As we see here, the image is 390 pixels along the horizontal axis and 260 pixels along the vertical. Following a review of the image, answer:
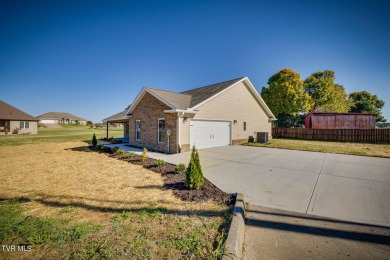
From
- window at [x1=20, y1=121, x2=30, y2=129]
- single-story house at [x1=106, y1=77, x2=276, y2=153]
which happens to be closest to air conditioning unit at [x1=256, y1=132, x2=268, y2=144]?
single-story house at [x1=106, y1=77, x2=276, y2=153]

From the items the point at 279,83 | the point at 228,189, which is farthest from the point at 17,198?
the point at 279,83

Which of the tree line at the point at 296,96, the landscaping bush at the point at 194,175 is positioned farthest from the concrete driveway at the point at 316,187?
the tree line at the point at 296,96

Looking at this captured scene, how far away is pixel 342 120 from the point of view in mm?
24828

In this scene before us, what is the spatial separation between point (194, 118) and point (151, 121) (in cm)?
377

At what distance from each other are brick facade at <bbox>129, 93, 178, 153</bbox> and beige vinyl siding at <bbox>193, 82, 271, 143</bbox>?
2.17 metres

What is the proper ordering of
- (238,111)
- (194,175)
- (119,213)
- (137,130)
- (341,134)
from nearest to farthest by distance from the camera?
1. (119,213)
2. (194,175)
3. (137,130)
4. (238,111)
5. (341,134)

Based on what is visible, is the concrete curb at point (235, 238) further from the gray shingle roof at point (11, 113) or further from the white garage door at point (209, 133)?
the gray shingle roof at point (11, 113)

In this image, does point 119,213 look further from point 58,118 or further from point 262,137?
point 58,118

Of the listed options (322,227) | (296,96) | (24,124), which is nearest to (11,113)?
(24,124)

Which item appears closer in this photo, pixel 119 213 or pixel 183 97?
pixel 119 213

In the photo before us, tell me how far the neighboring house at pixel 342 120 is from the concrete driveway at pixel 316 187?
773 inches

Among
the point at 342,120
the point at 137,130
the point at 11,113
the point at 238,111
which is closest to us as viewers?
the point at 137,130

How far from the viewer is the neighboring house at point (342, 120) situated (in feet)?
79.7

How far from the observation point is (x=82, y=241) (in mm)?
2926
